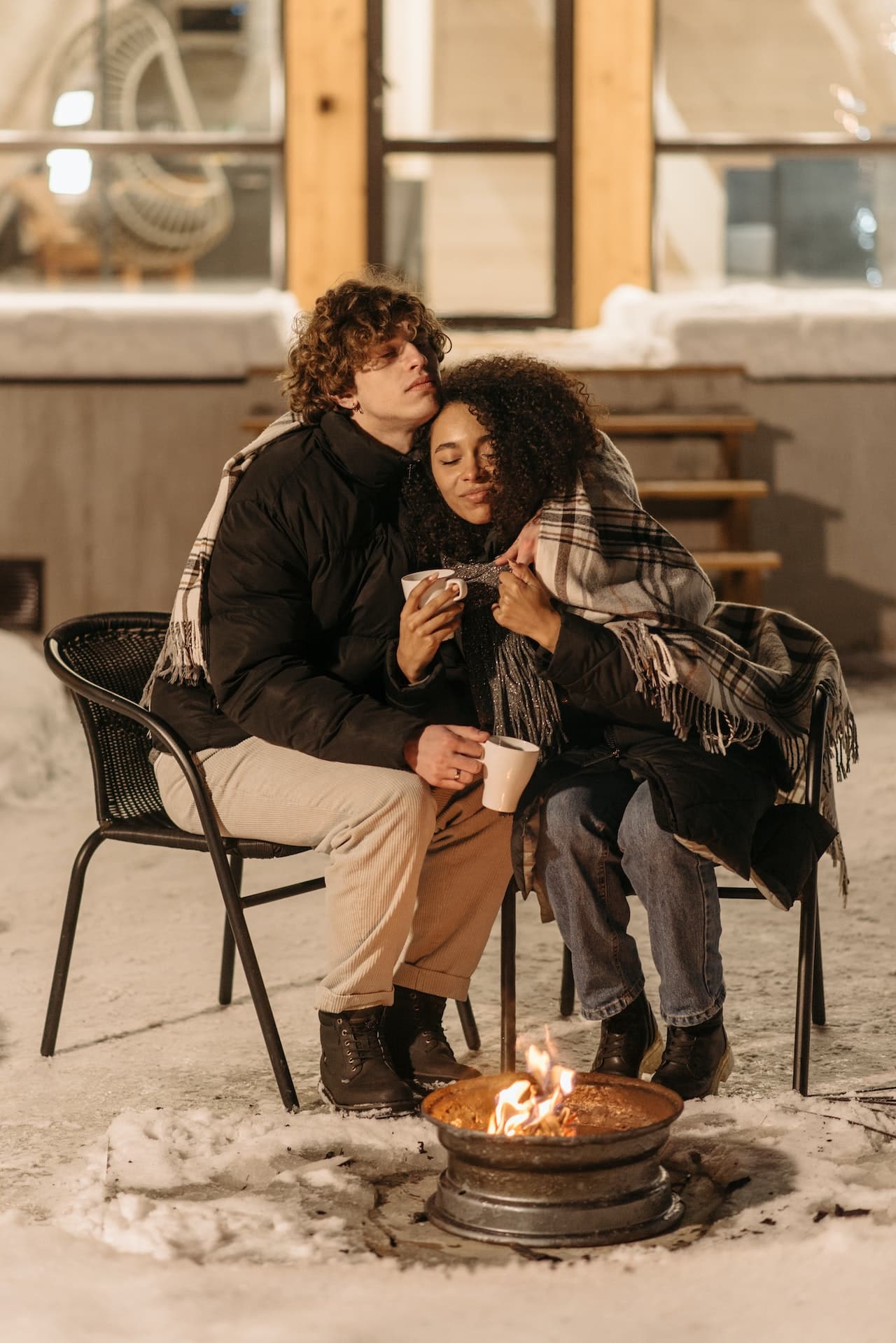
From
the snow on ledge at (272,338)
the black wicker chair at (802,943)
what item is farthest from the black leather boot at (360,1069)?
the snow on ledge at (272,338)

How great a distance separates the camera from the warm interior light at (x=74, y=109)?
9844 mm

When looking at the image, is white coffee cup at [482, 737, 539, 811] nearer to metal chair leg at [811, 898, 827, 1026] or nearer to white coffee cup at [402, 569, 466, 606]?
white coffee cup at [402, 569, 466, 606]

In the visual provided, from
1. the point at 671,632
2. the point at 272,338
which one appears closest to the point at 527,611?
the point at 671,632

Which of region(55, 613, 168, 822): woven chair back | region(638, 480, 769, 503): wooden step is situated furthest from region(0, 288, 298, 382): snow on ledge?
region(55, 613, 168, 822): woven chair back

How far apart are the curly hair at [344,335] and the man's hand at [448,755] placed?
725 mm

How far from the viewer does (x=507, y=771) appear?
305 centimetres

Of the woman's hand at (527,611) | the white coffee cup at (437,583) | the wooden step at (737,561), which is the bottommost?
the wooden step at (737,561)

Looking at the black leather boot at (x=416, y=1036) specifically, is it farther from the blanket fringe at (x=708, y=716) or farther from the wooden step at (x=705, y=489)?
the wooden step at (x=705, y=489)

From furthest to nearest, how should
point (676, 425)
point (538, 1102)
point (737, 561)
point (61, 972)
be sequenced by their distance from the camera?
1. point (676, 425)
2. point (737, 561)
3. point (61, 972)
4. point (538, 1102)

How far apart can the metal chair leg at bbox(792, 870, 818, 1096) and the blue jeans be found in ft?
0.51

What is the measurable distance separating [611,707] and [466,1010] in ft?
2.58

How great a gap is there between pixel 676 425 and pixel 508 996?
559 cm

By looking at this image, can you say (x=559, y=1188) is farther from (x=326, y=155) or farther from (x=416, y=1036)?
(x=326, y=155)

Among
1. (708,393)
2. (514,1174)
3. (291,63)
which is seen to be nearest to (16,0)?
(291,63)
